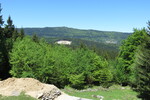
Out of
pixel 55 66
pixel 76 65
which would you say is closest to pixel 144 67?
pixel 76 65

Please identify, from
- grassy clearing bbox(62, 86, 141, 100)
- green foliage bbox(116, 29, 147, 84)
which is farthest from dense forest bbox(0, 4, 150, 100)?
grassy clearing bbox(62, 86, 141, 100)

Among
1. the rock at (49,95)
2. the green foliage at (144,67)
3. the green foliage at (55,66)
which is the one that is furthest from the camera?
the green foliage at (55,66)

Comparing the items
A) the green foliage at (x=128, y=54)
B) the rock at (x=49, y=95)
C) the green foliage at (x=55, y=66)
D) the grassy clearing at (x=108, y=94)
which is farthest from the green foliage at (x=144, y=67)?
the rock at (x=49, y=95)

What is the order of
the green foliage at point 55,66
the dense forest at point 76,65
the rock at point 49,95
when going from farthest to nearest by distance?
the green foliage at point 55,66
the dense forest at point 76,65
the rock at point 49,95

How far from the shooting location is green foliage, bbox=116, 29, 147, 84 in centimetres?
3628

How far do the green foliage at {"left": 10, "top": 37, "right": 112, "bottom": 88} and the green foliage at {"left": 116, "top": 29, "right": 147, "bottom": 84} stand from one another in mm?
3936

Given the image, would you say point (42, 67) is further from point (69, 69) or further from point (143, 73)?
point (143, 73)

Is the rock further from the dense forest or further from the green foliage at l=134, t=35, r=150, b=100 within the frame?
the green foliage at l=134, t=35, r=150, b=100

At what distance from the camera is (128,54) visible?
38.3m

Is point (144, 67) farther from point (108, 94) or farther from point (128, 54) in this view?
point (128, 54)

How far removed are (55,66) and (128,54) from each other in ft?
56.0

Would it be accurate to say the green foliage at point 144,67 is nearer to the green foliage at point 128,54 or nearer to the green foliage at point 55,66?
the green foliage at point 128,54

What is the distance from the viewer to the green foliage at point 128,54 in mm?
36281

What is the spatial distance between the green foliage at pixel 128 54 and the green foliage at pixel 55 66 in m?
3.94
